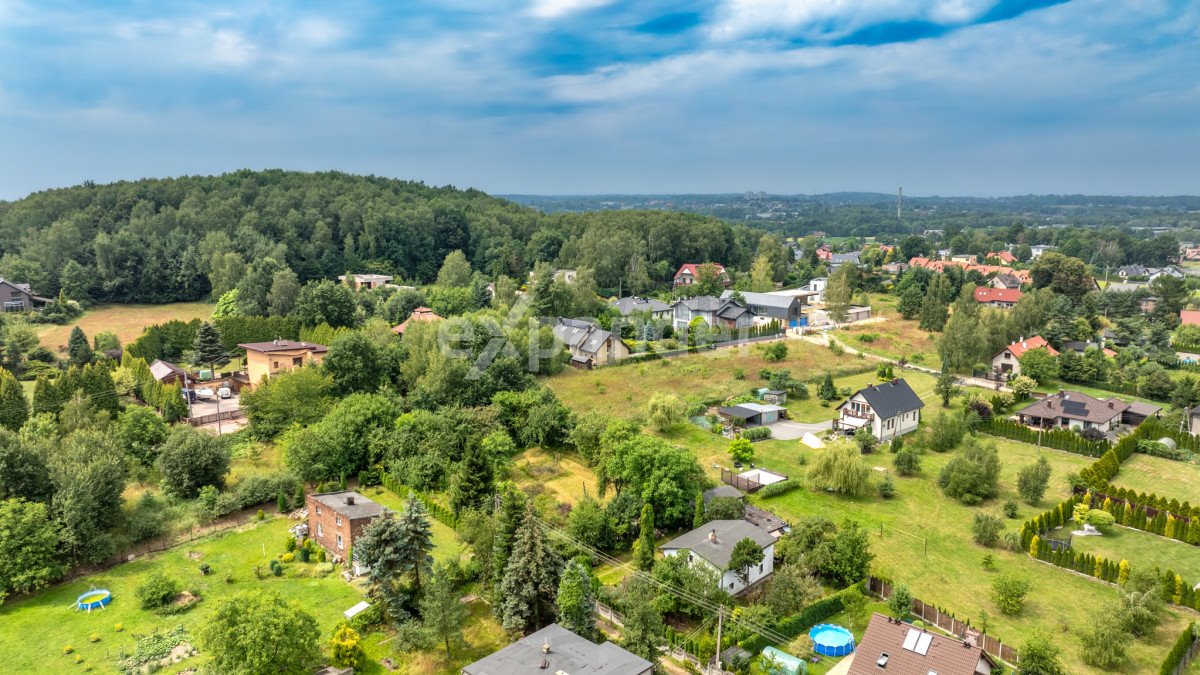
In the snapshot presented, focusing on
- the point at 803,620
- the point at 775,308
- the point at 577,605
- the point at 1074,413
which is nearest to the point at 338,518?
the point at 577,605

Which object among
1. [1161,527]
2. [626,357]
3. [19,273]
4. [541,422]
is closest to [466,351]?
[541,422]

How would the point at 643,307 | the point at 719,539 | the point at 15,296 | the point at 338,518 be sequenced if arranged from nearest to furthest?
1. the point at 719,539
2. the point at 338,518
3. the point at 15,296
4. the point at 643,307

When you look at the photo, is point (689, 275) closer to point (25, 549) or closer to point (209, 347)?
point (209, 347)

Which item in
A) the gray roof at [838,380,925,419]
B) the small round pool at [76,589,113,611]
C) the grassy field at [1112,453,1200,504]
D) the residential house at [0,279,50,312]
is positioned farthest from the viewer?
the residential house at [0,279,50,312]

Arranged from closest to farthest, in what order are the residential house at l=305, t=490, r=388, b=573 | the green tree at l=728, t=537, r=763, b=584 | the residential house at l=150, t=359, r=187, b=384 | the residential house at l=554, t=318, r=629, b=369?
the green tree at l=728, t=537, r=763, b=584 < the residential house at l=305, t=490, r=388, b=573 < the residential house at l=150, t=359, r=187, b=384 < the residential house at l=554, t=318, r=629, b=369

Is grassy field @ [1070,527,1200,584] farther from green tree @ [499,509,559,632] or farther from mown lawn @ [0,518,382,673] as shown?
mown lawn @ [0,518,382,673]

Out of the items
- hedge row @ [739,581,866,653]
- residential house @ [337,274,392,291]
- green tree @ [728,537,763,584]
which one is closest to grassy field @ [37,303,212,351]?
residential house @ [337,274,392,291]
